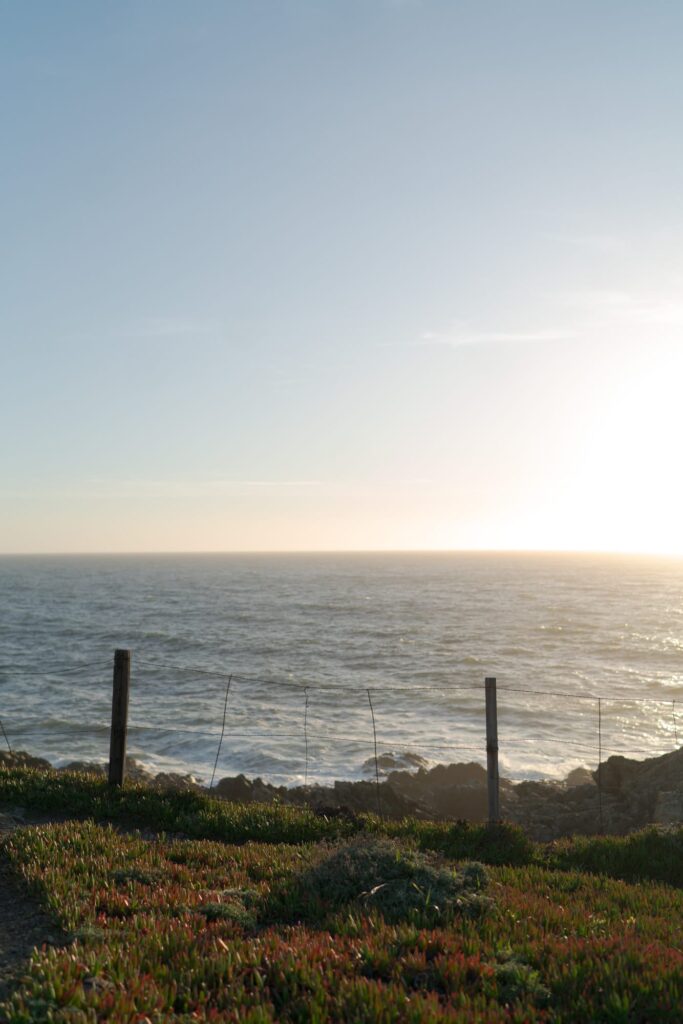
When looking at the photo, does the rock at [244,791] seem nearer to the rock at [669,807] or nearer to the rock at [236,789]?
the rock at [236,789]

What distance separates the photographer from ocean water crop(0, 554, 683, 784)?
2811 cm

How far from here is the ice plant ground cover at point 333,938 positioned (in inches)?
198

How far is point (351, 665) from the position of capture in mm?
45875

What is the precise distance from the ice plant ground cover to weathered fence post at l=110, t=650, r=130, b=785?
352cm

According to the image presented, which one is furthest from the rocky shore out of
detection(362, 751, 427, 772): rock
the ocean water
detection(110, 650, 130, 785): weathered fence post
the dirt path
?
the dirt path

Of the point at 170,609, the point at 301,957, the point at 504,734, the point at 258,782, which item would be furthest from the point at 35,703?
the point at 170,609

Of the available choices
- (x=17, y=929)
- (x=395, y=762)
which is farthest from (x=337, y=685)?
(x=17, y=929)

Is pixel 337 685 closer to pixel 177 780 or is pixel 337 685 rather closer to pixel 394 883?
pixel 177 780

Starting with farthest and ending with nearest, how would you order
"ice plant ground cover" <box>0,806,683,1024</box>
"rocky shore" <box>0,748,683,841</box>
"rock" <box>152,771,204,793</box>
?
"rock" <box>152,771,204,793</box> < "rocky shore" <box>0,748,683,841</box> < "ice plant ground cover" <box>0,806,683,1024</box>

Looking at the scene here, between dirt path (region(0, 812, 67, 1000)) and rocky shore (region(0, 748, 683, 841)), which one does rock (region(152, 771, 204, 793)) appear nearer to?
rocky shore (region(0, 748, 683, 841))

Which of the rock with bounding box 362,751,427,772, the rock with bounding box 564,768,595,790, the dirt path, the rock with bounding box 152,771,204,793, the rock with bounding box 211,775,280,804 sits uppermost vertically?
the dirt path

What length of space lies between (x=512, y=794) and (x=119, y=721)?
1370 centimetres

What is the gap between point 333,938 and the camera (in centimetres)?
623

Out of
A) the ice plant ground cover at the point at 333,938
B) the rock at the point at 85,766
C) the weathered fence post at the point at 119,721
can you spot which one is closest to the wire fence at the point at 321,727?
the rock at the point at 85,766
